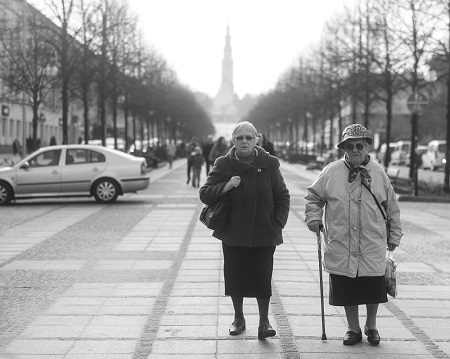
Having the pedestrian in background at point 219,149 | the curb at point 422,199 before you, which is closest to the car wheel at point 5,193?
the pedestrian in background at point 219,149

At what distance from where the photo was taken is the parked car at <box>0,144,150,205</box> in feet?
72.0

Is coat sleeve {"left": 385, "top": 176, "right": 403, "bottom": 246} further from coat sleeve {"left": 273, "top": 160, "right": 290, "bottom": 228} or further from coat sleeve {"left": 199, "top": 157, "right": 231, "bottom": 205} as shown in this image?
coat sleeve {"left": 199, "top": 157, "right": 231, "bottom": 205}

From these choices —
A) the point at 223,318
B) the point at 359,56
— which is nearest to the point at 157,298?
the point at 223,318

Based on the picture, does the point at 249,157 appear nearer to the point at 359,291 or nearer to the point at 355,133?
the point at 355,133

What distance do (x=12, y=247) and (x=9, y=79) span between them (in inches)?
802

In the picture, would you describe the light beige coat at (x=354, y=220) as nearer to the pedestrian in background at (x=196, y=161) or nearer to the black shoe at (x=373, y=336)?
the black shoe at (x=373, y=336)

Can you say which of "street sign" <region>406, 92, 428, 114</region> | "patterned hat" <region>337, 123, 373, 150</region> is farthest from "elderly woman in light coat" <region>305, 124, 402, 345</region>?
"street sign" <region>406, 92, 428, 114</region>

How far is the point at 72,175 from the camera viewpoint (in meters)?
22.0

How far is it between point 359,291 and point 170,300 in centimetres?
245

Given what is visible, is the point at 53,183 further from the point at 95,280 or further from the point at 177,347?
the point at 177,347

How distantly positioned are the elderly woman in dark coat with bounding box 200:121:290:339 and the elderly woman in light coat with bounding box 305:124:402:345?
1.00 ft

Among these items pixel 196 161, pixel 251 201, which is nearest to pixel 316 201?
pixel 251 201

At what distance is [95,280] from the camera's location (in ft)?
33.4

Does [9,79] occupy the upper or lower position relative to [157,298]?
upper
